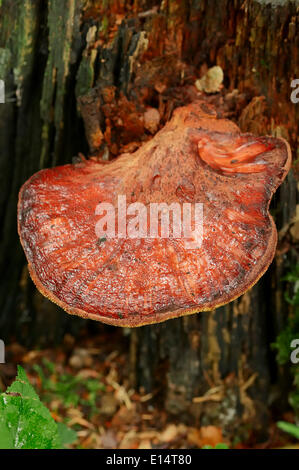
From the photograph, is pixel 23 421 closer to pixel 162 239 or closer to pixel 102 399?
pixel 162 239

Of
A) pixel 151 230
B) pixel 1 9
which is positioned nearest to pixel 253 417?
pixel 151 230

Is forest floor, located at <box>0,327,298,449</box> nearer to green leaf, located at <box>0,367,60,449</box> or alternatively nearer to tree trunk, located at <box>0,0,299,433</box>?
tree trunk, located at <box>0,0,299,433</box>

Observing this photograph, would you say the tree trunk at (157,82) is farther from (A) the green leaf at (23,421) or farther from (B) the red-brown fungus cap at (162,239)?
(A) the green leaf at (23,421)

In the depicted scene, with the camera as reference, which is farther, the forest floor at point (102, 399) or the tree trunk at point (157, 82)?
the forest floor at point (102, 399)

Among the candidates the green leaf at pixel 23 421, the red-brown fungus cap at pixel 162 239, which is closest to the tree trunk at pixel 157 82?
the red-brown fungus cap at pixel 162 239

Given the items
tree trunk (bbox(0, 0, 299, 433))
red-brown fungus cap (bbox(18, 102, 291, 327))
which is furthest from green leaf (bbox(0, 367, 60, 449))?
tree trunk (bbox(0, 0, 299, 433))

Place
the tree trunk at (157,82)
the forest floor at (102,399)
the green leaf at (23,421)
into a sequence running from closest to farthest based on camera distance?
the green leaf at (23,421) < the tree trunk at (157,82) < the forest floor at (102,399)

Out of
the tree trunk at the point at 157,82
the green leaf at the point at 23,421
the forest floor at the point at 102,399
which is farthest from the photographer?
the forest floor at the point at 102,399
